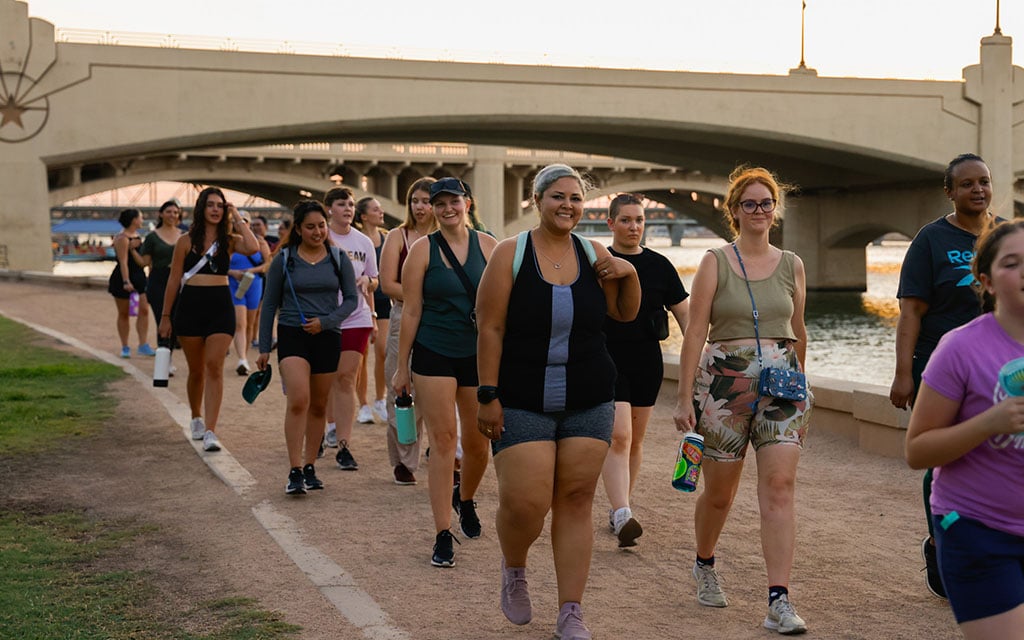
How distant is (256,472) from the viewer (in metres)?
8.95

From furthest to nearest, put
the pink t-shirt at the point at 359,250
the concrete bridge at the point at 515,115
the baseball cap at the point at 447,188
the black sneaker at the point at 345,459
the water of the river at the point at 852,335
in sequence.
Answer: the concrete bridge at the point at 515,115 < the water of the river at the point at 852,335 < the pink t-shirt at the point at 359,250 < the black sneaker at the point at 345,459 < the baseball cap at the point at 447,188

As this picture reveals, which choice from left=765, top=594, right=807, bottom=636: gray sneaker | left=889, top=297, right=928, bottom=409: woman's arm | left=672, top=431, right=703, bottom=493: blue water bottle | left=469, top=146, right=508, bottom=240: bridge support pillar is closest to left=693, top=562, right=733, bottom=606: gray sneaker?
left=765, top=594, right=807, bottom=636: gray sneaker

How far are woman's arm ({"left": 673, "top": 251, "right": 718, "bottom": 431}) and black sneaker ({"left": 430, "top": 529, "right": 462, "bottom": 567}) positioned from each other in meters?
1.41

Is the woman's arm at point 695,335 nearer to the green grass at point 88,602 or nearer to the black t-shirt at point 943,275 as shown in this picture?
the black t-shirt at point 943,275

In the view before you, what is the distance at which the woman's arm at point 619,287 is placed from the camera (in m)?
5.04

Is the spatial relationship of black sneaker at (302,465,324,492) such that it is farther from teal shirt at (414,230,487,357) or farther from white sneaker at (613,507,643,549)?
white sneaker at (613,507,643,549)

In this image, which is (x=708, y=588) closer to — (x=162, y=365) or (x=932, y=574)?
(x=932, y=574)

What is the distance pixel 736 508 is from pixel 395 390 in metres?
2.27

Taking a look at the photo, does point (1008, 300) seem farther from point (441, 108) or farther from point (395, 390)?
point (441, 108)

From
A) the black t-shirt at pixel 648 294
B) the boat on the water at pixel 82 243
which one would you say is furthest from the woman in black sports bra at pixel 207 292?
the boat on the water at pixel 82 243

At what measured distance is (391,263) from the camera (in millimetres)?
8352

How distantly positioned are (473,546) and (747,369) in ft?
6.66

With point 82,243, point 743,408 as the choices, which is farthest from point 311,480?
point 82,243

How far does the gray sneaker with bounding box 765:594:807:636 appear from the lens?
5.16 m
